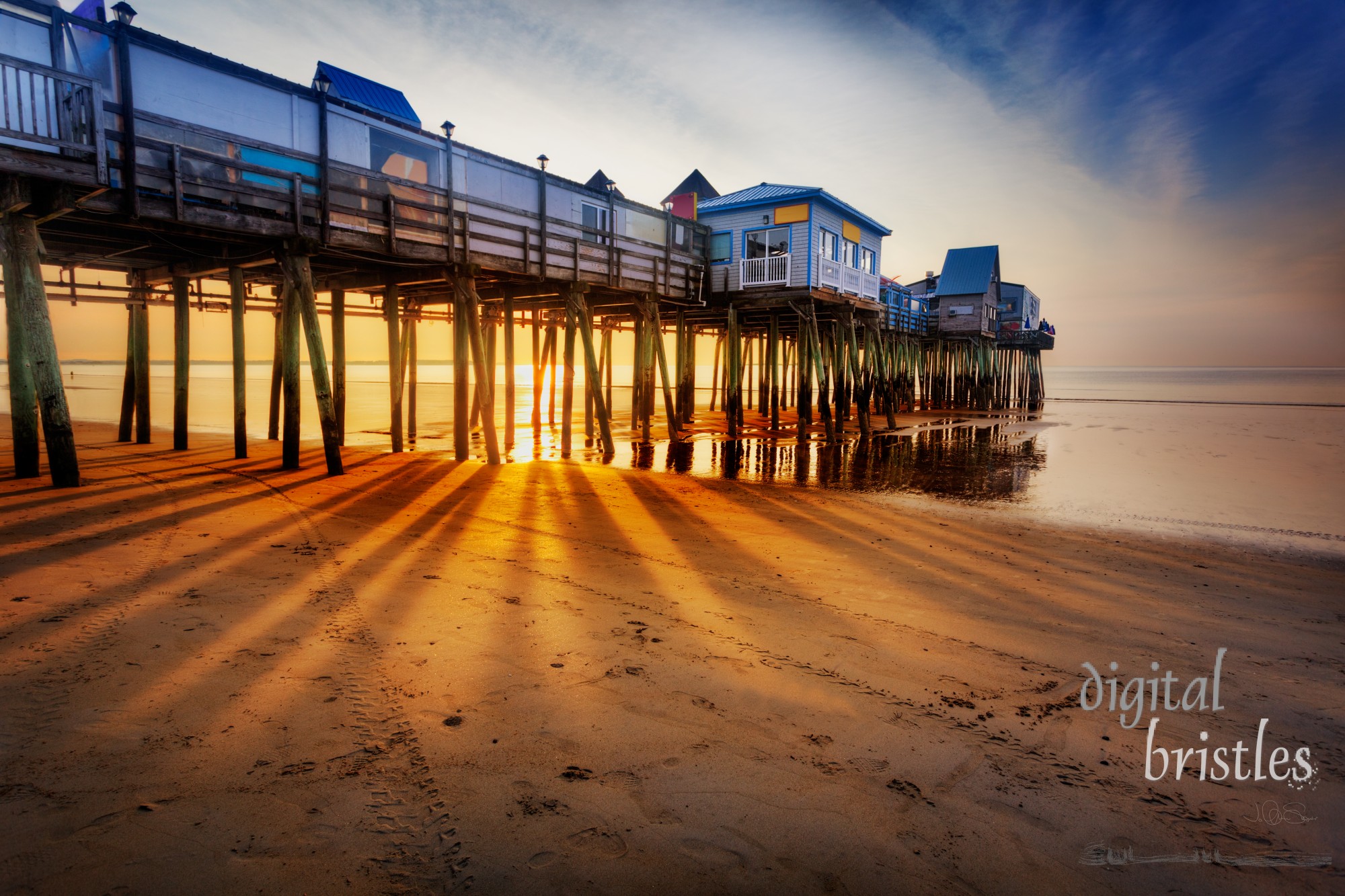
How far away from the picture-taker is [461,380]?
13.7 metres

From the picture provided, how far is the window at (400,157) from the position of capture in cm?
1212

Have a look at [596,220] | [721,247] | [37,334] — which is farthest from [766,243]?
[37,334]

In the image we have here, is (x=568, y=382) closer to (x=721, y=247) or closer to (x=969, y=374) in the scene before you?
(x=721, y=247)

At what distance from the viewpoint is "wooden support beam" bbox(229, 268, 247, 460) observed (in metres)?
12.2

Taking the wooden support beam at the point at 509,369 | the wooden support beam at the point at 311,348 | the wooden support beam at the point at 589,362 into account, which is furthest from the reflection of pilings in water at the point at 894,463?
the wooden support beam at the point at 311,348

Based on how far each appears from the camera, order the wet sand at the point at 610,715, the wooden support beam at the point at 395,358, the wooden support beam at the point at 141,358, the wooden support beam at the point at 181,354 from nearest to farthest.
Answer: the wet sand at the point at 610,715 < the wooden support beam at the point at 181,354 < the wooden support beam at the point at 141,358 < the wooden support beam at the point at 395,358

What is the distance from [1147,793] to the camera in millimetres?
3254

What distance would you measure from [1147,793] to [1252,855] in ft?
Answer: 1.42

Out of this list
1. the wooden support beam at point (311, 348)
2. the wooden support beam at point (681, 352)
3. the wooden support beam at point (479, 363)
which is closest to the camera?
the wooden support beam at point (311, 348)

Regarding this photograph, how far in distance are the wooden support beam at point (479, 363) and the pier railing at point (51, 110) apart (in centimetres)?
574

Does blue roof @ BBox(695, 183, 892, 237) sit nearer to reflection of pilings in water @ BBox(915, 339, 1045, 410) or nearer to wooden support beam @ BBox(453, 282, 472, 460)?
wooden support beam @ BBox(453, 282, 472, 460)

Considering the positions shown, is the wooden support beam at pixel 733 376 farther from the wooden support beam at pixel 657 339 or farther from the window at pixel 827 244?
the window at pixel 827 244

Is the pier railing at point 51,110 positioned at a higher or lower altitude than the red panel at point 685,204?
lower

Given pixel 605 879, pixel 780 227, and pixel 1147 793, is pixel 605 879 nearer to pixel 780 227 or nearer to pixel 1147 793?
pixel 1147 793
